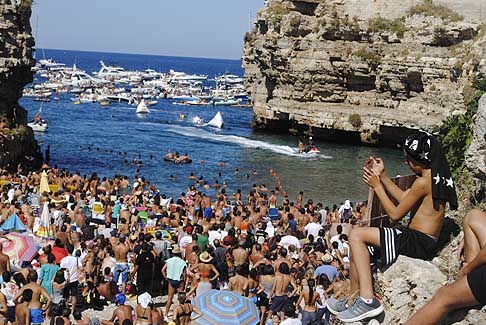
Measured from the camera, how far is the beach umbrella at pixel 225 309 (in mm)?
10727

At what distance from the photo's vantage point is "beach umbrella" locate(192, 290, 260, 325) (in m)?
10.7

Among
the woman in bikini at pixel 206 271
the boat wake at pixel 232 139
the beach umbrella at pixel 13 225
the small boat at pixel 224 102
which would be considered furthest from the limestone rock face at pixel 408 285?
the small boat at pixel 224 102

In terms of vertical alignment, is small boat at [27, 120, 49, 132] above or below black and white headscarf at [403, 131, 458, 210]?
below

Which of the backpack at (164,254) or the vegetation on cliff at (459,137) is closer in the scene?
the vegetation on cliff at (459,137)

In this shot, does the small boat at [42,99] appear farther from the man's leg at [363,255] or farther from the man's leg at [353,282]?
the man's leg at [363,255]

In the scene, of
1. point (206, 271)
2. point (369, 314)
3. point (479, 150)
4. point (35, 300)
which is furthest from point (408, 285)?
point (35, 300)

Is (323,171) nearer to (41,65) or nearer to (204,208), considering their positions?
(204,208)

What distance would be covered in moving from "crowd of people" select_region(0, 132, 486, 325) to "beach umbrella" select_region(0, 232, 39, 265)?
0.73 ft

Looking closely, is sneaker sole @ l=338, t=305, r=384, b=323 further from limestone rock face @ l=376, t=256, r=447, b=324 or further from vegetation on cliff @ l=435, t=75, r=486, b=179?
vegetation on cliff @ l=435, t=75, r=486, b=179

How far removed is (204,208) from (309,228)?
17.4 feet

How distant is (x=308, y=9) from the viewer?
195 feet

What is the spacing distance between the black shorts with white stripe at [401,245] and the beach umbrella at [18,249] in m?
9.52

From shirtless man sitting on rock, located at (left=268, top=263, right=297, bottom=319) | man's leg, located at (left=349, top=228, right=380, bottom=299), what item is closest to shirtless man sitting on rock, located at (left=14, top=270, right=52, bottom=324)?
shirtless man sitting on rock, located at (left=268, top=263, right=297, bottom=319)

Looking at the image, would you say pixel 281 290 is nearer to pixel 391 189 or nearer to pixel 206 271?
pixel 206 271
